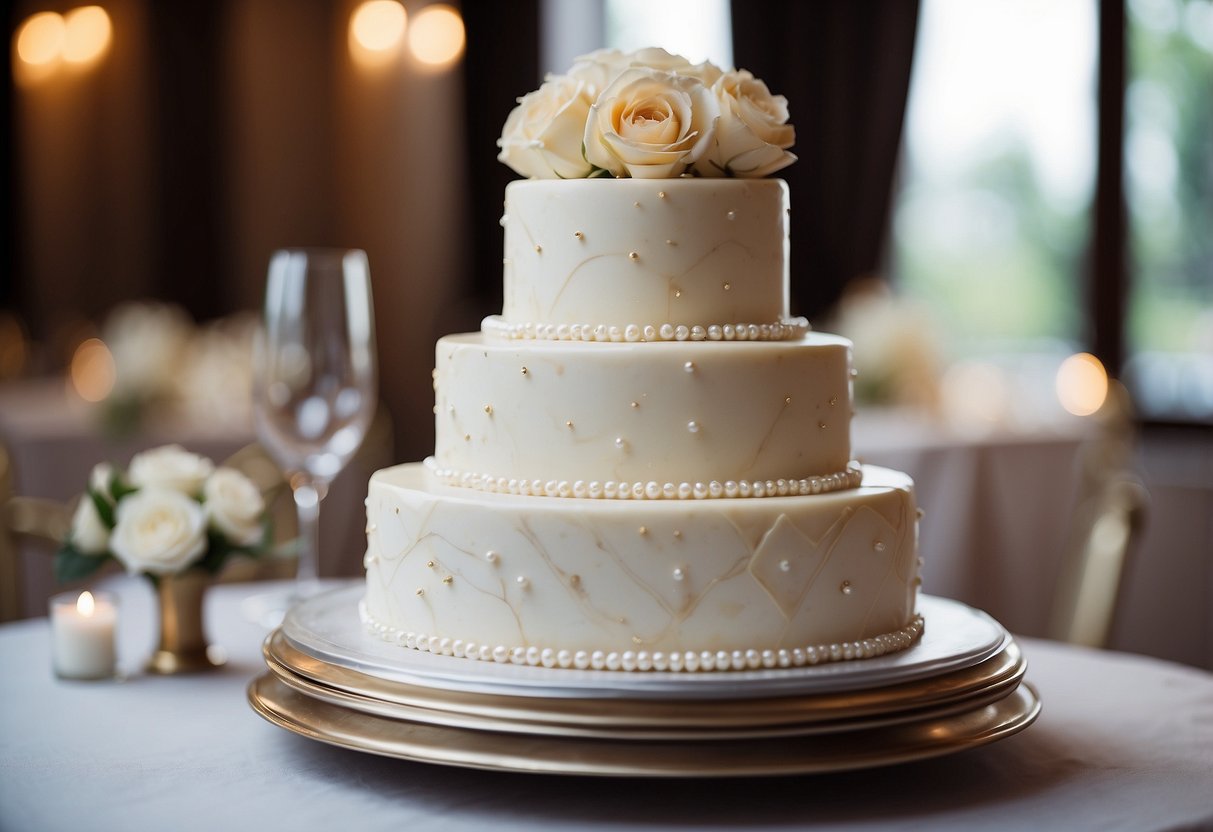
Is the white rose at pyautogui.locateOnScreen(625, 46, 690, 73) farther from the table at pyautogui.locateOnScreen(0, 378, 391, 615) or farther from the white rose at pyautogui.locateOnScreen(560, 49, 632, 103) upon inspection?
the table at pyautogui.locateOnScreen(0, 378, 391, 615)

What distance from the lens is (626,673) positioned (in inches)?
64.9

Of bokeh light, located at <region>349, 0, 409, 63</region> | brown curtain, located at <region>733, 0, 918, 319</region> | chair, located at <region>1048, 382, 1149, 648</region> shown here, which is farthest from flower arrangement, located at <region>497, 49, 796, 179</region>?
bokeh light, located at <region>349, 0, 409, 63</region>

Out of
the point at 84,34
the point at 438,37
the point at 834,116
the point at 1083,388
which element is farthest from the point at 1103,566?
the point at 84,34

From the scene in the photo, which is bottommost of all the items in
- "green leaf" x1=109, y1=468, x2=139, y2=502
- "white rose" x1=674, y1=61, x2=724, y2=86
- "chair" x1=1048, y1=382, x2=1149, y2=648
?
"chair" x1=1048, y1=382, x2=1149, y2=648

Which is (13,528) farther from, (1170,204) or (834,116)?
(834,116)

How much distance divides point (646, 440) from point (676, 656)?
272 mm

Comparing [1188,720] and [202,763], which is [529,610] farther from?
[1188,720]

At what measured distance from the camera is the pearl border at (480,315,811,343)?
1.85m

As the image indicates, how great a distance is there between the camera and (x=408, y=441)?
360 inches

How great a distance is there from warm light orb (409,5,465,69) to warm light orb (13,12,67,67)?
2.25 meters

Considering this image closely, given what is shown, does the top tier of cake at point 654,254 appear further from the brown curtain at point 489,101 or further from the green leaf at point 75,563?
the brown curtain at point 489,101

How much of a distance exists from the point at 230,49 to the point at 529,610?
9288 mm

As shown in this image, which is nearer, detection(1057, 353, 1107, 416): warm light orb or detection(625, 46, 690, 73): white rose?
detection(625, 46, 690, 73): white rose

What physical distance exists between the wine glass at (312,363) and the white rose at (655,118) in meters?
0.80
